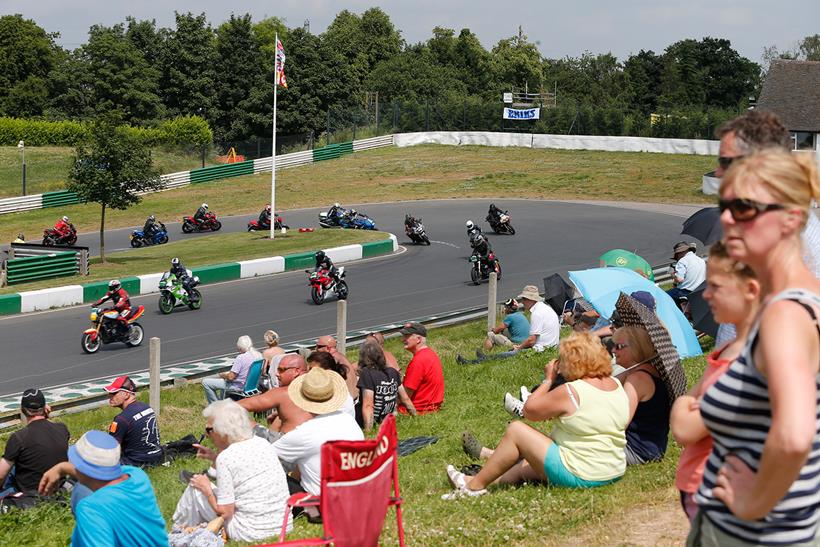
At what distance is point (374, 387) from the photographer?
10547 millimetres

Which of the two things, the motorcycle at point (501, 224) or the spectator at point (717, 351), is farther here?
the motorcycle at point (501, 224)

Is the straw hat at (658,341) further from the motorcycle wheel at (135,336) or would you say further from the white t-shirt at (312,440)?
the motorcycle wheel at (135,336)

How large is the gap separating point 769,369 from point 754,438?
0.27 m

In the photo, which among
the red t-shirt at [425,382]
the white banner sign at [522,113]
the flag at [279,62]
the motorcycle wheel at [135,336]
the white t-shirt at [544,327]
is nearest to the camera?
the red t-shirt at [425,382]

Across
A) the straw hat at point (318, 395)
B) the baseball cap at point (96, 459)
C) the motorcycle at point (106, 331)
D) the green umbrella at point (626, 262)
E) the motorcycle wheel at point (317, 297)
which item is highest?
the baseball cap at point (96, 459)

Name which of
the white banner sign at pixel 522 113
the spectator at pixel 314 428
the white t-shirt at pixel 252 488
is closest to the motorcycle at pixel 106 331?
the spectator at pixel 314 428

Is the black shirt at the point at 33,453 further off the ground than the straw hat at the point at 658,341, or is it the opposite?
A: the straw hat at the point at 658,341

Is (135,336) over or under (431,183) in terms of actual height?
over

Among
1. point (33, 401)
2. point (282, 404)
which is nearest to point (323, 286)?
point (33, 401)

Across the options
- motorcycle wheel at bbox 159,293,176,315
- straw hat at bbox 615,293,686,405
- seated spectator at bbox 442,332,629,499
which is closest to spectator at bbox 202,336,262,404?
seated spectator at bbox 442,332,629,499

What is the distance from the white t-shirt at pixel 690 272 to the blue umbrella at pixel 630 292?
3.27m

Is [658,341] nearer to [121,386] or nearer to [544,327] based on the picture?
[121,386]

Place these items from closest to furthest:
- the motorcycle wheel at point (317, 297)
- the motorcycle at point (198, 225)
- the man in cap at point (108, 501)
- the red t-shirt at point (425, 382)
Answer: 1. the man in cap at point (108, 501)
2. the red t-shirt at point (425, 382)
3. the motorcycle wheel at point (317, 297)
4. the motorcycle at point (198, 225)

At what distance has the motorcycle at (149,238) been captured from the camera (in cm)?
3316
